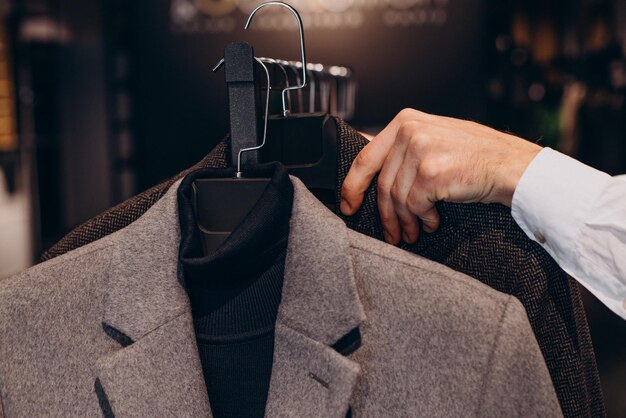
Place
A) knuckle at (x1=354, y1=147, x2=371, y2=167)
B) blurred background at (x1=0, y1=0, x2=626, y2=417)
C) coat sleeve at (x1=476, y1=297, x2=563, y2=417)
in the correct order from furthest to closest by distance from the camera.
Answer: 1. blurred background at (x1=0, y1=0, x2=626, y2=417)
2. knuckle at (x1=354, y1=147, x2=371, y2=167)
3. coat sleeve at (x1=476, y1=297, x2=563, y2=417)

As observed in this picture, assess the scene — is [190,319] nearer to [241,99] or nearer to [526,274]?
[241,99]

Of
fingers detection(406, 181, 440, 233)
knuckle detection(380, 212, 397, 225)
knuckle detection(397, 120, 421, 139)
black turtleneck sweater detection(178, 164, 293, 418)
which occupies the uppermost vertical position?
knuckle detection(397, 120, 421, 139)

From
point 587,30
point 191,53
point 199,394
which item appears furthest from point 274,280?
point 587,30

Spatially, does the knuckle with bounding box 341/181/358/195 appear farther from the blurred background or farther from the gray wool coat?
the blurred background

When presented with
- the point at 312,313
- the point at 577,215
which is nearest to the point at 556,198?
the point at 577,215

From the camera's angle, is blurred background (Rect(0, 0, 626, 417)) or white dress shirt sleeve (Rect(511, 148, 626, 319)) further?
blurred background (Rect(0, 0, 626, 417))

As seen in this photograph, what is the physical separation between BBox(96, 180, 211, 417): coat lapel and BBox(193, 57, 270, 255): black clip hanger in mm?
36

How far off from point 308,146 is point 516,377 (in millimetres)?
400

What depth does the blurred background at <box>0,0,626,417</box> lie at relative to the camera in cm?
220

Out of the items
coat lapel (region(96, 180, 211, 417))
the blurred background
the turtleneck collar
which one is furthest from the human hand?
the blurred background

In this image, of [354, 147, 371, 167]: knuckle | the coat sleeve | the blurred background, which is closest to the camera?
the coat sleeve

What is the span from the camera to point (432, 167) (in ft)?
2.35

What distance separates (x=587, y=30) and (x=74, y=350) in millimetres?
3456

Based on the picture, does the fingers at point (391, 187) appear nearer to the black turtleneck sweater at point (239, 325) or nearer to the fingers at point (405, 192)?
the fingers at point (405, 192)
